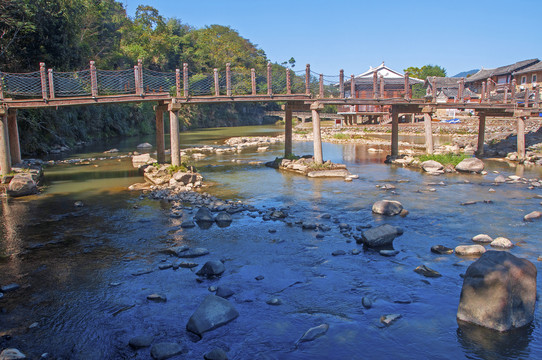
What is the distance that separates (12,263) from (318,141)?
16184 mm

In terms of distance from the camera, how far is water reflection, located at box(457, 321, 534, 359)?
6.64 metres

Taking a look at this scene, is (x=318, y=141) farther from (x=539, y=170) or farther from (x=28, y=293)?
(x=28, y=293)

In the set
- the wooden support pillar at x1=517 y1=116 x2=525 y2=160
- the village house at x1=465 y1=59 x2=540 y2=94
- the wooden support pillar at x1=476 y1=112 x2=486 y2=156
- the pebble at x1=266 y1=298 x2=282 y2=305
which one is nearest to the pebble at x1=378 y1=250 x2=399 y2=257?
the pebble at x1=266 y1=298 x2=282 y2=305

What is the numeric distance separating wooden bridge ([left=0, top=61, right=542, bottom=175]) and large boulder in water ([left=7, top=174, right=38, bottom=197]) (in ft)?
3.44

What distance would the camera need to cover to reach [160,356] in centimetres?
658

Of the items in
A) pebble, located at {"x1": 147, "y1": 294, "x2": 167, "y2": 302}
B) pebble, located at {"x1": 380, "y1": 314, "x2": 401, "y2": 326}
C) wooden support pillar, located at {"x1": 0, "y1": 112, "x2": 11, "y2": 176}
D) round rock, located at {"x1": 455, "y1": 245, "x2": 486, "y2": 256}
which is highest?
wooden support pillar, located at {"x1": 0, "y1": 112, "x2": 11, "y2": 176}

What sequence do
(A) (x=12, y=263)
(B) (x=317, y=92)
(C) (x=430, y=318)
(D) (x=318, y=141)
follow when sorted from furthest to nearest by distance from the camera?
(B) (x=317, y=92) < (D) (x=318, y=141) < (A) (x=12, y=263) < (C) (x=430, y=318)

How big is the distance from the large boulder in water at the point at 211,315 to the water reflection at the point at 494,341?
3.94 metres

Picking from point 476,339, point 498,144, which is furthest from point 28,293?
point 498,144

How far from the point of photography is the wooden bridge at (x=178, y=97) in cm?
1981

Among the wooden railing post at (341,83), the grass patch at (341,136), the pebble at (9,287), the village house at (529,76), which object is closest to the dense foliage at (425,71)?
the village house at (529,76)

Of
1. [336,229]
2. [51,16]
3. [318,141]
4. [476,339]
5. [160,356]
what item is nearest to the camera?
[160,356]

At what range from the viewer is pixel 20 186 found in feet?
60.1

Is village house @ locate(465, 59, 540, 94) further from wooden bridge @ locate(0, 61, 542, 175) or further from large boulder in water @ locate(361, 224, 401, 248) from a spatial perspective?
large boulder in water @ locate(361, 224, 401, 248)
